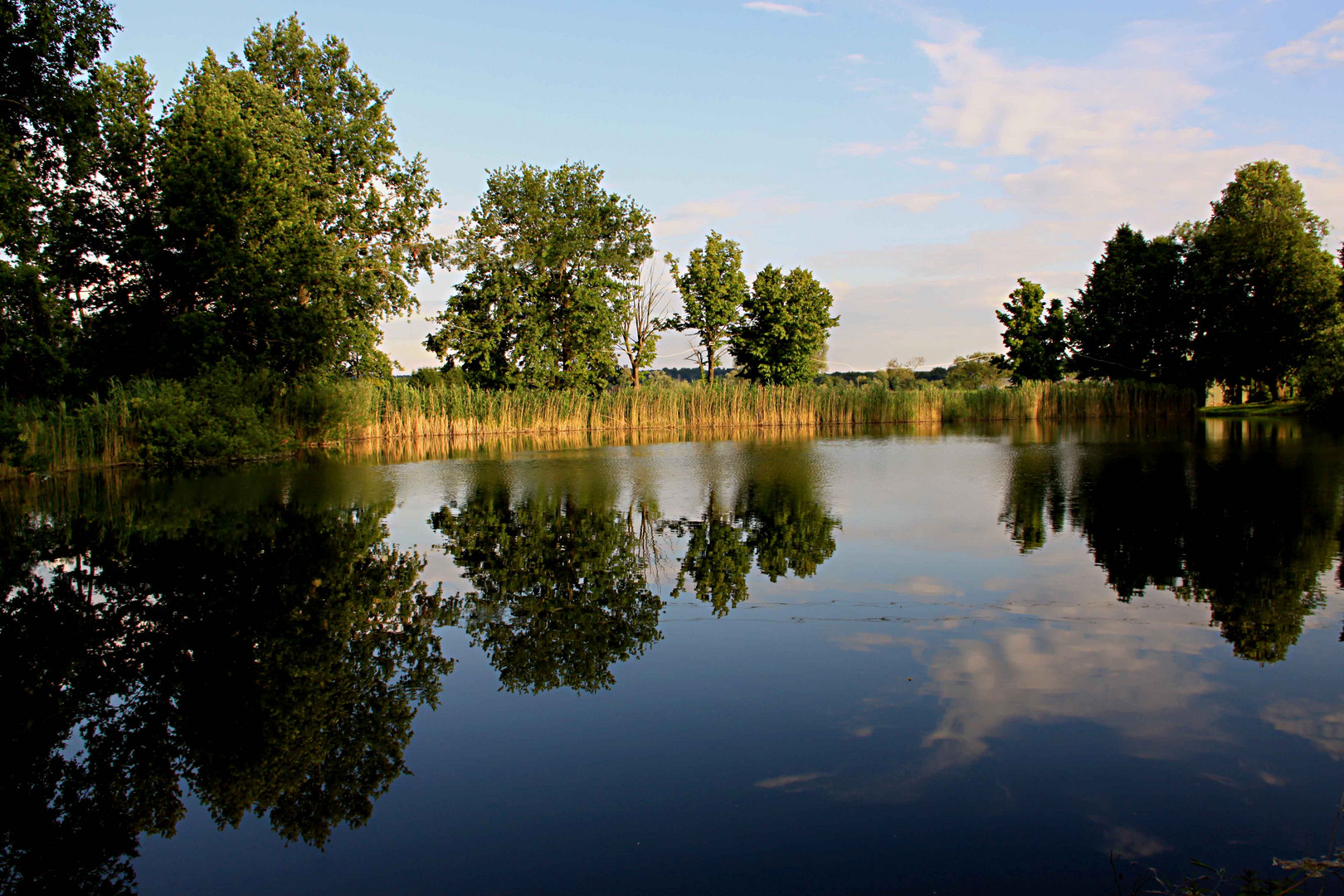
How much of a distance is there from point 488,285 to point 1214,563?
89.8ft

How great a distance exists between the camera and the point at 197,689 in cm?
402

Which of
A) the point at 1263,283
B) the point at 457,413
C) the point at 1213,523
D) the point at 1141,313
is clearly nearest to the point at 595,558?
the point at 1213,523

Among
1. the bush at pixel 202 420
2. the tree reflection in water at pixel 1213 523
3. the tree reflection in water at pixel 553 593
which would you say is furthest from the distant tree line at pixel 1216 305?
the bush at pixel 202 420

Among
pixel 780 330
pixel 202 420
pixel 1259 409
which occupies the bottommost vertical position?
pixel 1259 409

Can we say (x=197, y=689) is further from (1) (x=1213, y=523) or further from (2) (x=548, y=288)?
(2) (x=548, y=288)

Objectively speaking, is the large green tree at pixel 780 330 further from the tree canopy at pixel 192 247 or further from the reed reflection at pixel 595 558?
the reed reflection at pixel 595 558

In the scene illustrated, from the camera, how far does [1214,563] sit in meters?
6.04

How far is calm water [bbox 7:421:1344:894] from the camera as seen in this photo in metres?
2.56

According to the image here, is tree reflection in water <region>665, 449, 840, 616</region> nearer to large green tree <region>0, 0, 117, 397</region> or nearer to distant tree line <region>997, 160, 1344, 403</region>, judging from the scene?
large green tree <region>0, 0, 117, 397</region>

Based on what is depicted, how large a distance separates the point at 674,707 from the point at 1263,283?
3970cm

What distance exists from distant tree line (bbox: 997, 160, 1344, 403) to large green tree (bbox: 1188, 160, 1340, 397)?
0.14 feet

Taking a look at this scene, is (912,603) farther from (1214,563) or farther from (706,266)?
(706,266)

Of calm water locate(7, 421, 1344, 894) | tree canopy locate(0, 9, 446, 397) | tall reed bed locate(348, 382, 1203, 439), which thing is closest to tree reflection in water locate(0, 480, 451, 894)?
calm water locate(7, 421, 1344, 894)

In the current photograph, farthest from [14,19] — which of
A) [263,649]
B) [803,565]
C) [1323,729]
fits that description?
[1323,729]
